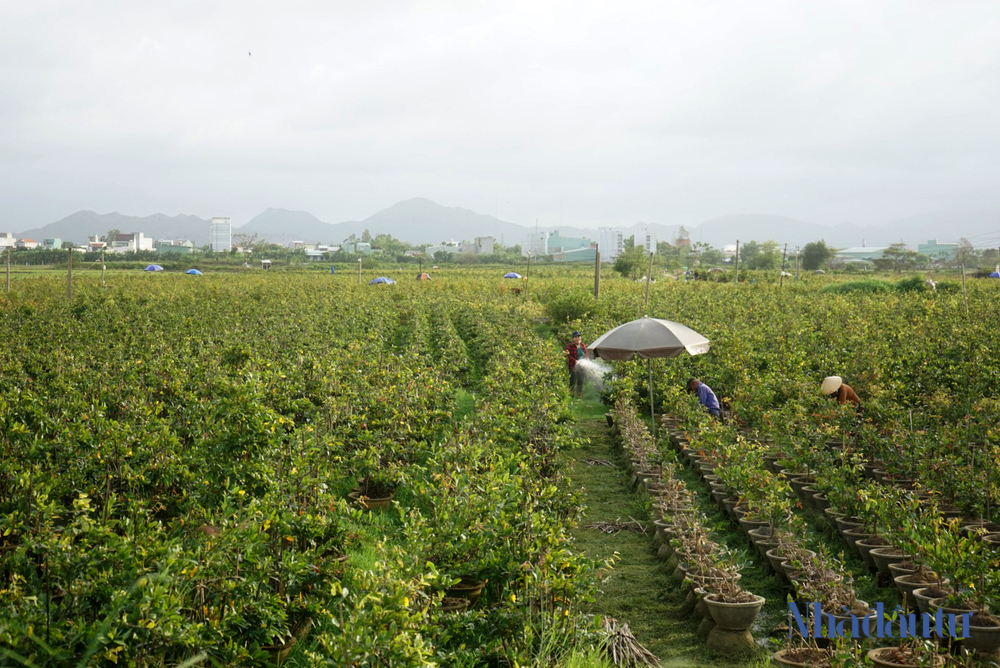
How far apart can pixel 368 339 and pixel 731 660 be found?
11.5 m

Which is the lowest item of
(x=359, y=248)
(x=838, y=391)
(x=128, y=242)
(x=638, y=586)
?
(x=638, y=586)

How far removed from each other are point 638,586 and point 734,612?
138 centimetres

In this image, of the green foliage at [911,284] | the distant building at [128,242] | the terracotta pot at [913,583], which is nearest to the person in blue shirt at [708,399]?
the terracotta pot at [913,583]

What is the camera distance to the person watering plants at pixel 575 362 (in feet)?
53.9

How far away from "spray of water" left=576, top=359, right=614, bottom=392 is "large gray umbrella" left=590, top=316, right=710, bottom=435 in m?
4.82

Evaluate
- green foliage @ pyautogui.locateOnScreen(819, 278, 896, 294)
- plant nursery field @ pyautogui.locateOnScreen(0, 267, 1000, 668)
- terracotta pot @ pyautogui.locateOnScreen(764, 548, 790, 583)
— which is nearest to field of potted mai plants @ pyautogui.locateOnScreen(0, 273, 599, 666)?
plant nursery field @ pyautogui.locateOnScreen(0, 267, 1000, 668)

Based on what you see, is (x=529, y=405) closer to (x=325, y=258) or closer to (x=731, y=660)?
(x=731, y=660)

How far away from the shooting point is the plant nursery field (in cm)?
434

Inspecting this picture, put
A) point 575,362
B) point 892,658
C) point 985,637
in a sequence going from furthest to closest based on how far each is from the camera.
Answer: point 575,362, point 985,637, point 892,658

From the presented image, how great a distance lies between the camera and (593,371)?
52.9 feet

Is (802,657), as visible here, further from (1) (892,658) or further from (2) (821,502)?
(2) (821,502)

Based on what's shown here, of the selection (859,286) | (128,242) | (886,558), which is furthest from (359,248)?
(886,558)

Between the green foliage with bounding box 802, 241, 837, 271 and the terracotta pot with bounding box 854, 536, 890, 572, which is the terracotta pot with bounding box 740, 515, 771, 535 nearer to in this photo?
the terracotta pot with bounding box 854, 536, 890, 572

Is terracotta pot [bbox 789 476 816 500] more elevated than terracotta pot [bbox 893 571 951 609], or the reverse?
terracotta pot [bbox 893 571 951 609]
